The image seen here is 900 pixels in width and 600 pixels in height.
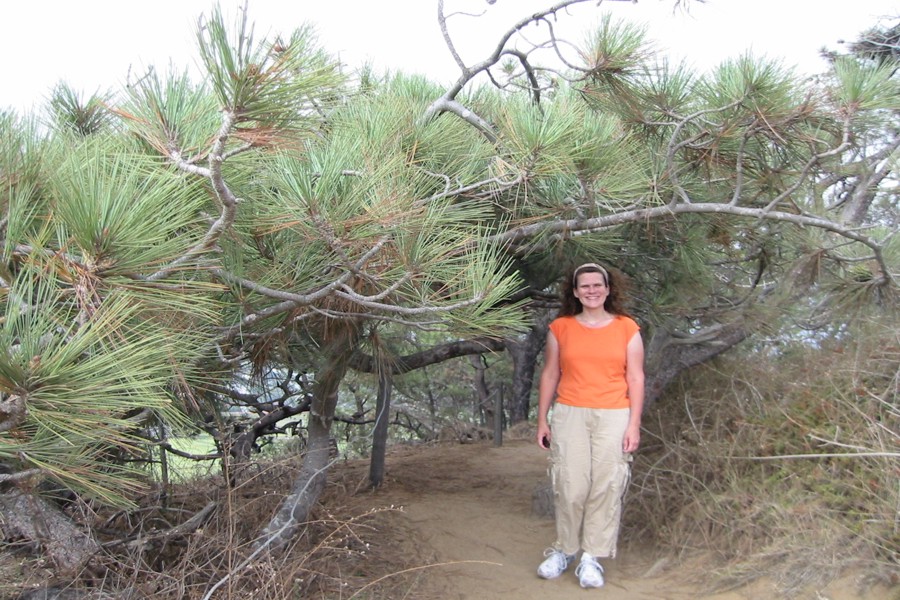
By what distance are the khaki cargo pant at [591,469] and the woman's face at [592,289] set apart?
433 mm

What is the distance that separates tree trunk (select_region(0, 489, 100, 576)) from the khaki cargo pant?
5.71 feet

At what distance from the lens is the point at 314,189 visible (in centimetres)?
167

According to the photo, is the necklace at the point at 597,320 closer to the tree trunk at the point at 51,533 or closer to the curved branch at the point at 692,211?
the curved branch at the point at 692,211

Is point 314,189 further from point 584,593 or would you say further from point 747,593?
point 747,593

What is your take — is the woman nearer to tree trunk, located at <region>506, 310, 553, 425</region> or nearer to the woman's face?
the woman's face

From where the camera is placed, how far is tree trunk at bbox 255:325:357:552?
2834mm

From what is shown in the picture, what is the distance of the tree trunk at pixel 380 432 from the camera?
14.0 ft

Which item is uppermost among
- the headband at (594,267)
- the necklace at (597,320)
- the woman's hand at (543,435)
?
the headband at (594,267)

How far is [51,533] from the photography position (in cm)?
234

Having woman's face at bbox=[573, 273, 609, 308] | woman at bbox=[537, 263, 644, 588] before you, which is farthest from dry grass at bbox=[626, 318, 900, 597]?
woman's face at bbox=[573, 273, 609, 308]

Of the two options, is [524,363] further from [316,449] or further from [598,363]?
[598,363]

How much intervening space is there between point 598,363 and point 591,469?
1.45 ft

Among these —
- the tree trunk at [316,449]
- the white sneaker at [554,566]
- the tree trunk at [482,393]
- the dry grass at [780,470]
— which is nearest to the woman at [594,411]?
the white sneaker at [554,566]

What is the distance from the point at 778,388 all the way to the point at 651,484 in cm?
85
